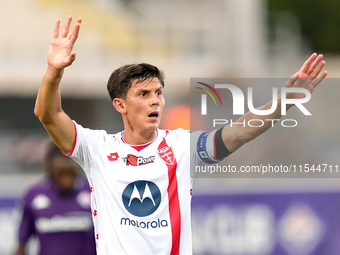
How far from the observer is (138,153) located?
11.0 ft

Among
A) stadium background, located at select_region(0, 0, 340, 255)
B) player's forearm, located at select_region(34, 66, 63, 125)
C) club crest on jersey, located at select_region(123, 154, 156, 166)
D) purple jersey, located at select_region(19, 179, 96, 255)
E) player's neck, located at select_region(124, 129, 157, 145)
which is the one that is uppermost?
stadium background, located at select_region(0, 0, 340, 255)

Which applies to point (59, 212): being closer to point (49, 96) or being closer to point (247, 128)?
point (49, 96)

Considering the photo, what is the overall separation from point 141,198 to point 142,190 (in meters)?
0.06

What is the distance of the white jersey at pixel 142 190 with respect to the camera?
3.15 m

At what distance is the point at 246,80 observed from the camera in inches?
494

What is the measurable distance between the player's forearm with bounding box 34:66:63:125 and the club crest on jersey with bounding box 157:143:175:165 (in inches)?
32.9

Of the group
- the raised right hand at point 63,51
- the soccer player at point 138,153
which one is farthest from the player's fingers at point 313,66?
the raised right hand at point 63,51

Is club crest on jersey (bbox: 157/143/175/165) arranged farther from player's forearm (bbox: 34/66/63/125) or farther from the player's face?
player's forearm (bbox: 34/66/63/125)

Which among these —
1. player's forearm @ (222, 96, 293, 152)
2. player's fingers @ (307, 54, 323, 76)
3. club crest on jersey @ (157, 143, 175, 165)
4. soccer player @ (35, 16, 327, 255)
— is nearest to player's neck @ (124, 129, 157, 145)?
soccer player @ (35, 16, 327, 255)

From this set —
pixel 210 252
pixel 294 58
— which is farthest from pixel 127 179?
pixel 294 58

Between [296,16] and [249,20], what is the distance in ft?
19.7

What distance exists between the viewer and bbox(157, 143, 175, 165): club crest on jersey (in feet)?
10.9

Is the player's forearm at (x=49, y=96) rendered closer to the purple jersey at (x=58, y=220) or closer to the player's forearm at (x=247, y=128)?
the player's forearm at (x=247, y=128)

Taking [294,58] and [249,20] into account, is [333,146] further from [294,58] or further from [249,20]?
[249,20]
